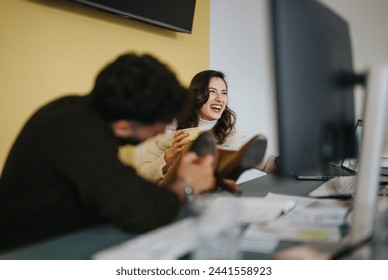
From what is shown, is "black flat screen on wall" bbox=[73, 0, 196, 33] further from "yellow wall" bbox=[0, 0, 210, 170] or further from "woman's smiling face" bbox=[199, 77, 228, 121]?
"woman's smiling face" bbox=[199, 77, 228, 121]

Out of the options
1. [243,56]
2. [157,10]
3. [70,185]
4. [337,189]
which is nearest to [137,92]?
[70,185]

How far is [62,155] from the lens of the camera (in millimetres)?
707

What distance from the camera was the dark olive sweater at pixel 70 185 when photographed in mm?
662

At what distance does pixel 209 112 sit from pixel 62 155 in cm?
121

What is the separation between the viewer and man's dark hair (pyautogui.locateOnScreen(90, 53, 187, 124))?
2.54 feet

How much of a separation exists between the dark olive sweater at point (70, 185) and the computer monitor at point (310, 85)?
0.87 ft

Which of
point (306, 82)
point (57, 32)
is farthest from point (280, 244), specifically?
point (57, 32)

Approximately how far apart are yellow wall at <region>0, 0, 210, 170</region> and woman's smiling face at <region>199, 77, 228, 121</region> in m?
0.38

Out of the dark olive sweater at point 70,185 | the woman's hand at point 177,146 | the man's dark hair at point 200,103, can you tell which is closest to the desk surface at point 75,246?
the dark olive sweater at point 70,185

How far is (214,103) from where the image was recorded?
6.12ft

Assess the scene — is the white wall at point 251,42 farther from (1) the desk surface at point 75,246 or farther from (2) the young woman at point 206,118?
(1) the desk surface at point 75,246

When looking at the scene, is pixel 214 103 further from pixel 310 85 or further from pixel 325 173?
pixel 310 85

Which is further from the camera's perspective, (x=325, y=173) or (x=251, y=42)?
(x=251, y=42)

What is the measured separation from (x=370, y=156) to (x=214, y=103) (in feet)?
4.28
